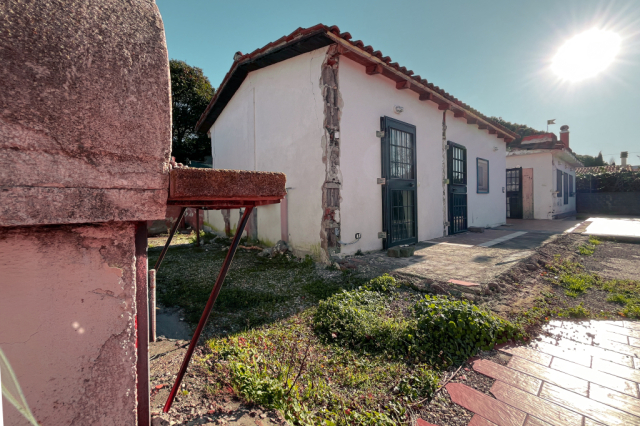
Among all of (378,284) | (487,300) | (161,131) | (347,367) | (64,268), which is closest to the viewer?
(64,268)

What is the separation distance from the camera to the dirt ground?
5.58 feet

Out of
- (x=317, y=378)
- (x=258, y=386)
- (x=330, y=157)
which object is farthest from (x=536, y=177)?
(x=258, y=386)

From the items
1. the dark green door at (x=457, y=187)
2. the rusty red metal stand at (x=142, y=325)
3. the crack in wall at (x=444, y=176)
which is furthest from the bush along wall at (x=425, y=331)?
the dark green door at (x=457, y=187)

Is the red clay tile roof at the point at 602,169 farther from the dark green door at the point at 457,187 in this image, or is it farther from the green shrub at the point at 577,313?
the green shrub at the point at 577,313

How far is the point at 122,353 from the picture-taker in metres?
1.08

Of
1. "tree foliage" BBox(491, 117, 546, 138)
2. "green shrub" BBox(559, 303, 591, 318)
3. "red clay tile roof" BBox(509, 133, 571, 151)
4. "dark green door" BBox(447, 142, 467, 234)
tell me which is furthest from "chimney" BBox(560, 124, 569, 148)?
"green shrub" BBox(559, 303, 591, 318)

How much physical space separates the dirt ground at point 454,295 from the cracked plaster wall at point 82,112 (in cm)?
120

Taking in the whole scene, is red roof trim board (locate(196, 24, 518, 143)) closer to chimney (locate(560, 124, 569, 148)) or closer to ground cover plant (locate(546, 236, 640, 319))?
ground cover plant (locate(546, 236, 640, 319))

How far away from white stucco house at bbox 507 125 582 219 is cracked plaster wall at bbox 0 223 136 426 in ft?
56.0

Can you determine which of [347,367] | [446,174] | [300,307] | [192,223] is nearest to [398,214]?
[446,174]

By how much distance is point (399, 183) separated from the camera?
21.8 feet

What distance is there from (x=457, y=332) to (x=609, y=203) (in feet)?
76.0

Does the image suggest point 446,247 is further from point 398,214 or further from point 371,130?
point 371,130

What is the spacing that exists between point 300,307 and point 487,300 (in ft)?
7.03
